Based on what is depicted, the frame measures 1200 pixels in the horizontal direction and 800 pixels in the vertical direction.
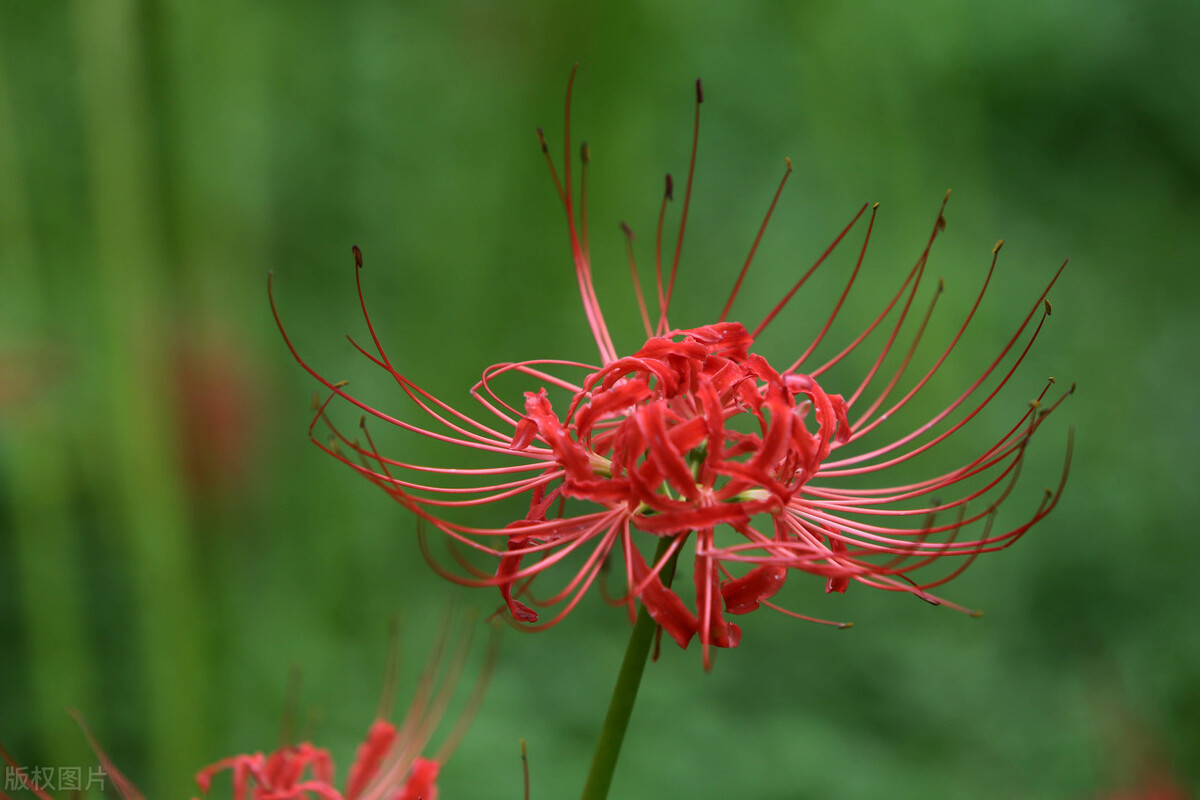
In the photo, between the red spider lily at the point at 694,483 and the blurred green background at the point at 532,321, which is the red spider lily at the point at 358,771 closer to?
the red spider lily at the point at 694,483

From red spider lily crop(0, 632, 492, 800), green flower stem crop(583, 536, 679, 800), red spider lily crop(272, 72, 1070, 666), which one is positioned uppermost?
red spider lily crop(272, 72, 1070, 666)

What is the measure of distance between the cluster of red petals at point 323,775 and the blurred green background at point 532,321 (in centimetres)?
103

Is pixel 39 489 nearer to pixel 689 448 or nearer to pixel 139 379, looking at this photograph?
pixel 139 379

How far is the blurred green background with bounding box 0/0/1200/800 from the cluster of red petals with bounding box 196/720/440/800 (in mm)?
→ 1025

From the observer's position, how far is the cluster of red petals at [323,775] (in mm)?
993

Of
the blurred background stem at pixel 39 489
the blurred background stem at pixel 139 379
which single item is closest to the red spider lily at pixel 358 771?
the blurred background stem at pixel 139 379

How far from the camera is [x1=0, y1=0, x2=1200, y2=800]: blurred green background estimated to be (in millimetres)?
2162

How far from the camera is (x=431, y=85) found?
3189mm

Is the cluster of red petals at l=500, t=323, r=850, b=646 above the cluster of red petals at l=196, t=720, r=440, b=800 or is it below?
above

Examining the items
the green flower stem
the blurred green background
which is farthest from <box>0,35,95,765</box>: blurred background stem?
the green flower stem

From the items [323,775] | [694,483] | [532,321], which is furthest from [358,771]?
[532,321]

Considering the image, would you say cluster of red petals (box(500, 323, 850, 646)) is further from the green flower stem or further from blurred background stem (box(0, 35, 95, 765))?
blurred background stem (box(0, 35, 95, 765))

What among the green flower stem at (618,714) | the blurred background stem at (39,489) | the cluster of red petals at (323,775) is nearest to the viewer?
the green flower stem at (618,714)

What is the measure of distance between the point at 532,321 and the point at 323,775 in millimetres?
2122
